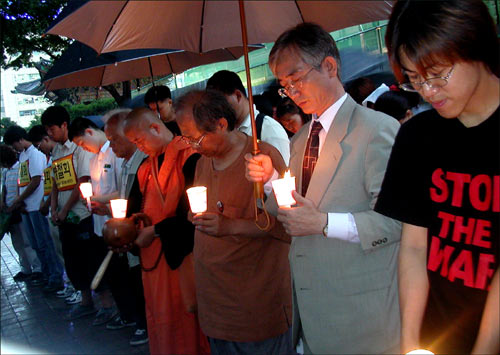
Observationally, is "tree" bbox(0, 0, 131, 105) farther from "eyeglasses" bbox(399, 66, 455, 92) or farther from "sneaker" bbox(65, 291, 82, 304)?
"eyeglasses" bbox(399, 66, 455, 92)

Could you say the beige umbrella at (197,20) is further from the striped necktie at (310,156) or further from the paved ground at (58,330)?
the paved ground at (58,330)

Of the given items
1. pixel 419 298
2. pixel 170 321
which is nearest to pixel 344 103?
pixel 419 298

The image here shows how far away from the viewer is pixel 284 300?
10.7ft

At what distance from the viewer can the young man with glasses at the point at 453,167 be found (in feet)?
5.17

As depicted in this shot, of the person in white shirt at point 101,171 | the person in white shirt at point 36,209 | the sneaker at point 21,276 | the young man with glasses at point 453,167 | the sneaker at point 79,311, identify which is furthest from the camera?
the sneaker at point 21,276

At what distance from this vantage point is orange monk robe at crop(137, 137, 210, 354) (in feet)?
13.5

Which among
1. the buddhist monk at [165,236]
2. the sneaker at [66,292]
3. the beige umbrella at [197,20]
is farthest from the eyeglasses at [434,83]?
the sneaker at [66,292]

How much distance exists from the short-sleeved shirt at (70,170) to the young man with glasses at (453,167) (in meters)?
5.44

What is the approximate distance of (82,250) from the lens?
22.5ft

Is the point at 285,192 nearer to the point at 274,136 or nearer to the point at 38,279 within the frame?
the point at 274,136

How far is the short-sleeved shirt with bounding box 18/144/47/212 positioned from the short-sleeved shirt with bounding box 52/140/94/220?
6.38ft

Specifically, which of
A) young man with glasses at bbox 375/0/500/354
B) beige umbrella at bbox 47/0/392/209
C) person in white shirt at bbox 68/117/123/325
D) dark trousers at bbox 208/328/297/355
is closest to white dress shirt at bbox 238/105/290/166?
beige umbrella at bbox 47/0/392/209

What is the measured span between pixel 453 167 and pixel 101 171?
16.3 feet

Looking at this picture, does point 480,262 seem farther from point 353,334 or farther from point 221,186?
point 221,186
